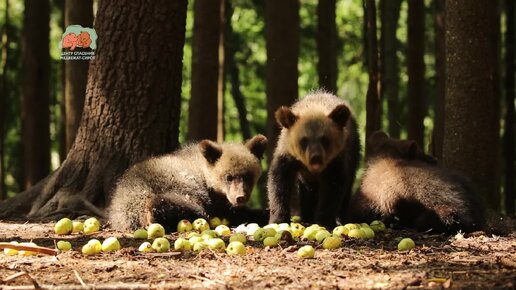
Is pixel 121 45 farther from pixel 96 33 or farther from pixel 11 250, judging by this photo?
pixel 11 250

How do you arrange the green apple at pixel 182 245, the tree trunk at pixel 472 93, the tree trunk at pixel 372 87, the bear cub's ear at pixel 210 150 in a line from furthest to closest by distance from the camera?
the tree trunk at pixel 372 87 → the tree trunk at pixel 472 93 → the bear cub's ear at pixel 210 150 → the green apple at pixel 182 245

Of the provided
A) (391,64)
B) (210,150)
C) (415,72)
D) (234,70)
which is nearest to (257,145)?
(210,150)

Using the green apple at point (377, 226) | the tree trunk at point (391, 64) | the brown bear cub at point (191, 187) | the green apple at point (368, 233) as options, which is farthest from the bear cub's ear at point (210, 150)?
the tree trunk at point (391, 64)

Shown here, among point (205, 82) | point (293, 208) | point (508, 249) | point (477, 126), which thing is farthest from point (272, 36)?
point (508, 249)

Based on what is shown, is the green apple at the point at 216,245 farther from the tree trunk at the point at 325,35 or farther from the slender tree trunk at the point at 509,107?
the slender tree trunk at the point at 509,107

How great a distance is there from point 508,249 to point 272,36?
703 centimetres

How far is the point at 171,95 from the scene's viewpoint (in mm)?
10820

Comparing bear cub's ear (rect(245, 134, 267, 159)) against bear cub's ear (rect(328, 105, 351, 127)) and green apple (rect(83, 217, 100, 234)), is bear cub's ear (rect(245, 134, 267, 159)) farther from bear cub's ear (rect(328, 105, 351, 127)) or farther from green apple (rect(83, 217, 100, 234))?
green apple (rect(83, 217, 100, 234))

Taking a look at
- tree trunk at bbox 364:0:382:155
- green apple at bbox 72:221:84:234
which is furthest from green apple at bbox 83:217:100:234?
tree trunk at bbox 364:0:382:155

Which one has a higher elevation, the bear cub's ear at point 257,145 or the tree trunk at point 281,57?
the tree trunk at point 281,57

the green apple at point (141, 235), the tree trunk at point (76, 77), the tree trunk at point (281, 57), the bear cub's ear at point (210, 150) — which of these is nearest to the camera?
the green apple at point (141, 235)

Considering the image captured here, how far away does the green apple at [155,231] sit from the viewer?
8.21m

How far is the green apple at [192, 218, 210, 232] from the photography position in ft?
28.8

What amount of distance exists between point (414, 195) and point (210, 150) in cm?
275
